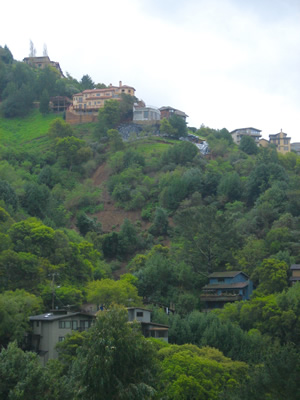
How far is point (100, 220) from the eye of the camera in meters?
82.6

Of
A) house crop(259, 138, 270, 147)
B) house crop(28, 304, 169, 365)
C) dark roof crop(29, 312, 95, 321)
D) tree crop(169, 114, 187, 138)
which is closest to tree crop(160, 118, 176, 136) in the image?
tree crop(169, 114, 187, 138)

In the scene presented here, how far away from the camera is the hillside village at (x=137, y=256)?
99.8ft

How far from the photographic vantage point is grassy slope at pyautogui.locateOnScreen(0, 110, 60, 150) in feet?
337

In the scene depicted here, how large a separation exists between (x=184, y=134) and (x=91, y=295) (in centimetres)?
5883

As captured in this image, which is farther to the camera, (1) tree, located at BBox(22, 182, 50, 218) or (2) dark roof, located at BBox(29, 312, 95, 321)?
(1) tree, located at BBox(22, 182, 50, 218)

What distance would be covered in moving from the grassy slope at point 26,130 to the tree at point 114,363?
74.6m

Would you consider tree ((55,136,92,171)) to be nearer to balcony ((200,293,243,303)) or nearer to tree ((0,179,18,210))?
tree ((0,179,18,210))

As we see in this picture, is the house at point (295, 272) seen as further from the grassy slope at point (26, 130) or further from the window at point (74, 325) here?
the grassy slope at point (26, 130)

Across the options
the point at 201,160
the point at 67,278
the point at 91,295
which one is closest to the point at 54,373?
the point at 91,295

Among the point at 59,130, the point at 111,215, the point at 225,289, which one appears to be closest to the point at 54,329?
the point at 225,289

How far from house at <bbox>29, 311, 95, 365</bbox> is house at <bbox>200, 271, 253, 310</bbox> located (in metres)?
14.5

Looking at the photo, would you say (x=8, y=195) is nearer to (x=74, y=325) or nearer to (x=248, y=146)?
(x=74, y=325)

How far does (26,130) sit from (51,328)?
2685 inches

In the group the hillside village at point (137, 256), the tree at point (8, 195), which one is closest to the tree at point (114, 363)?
the hillside village at point (137, 256)
